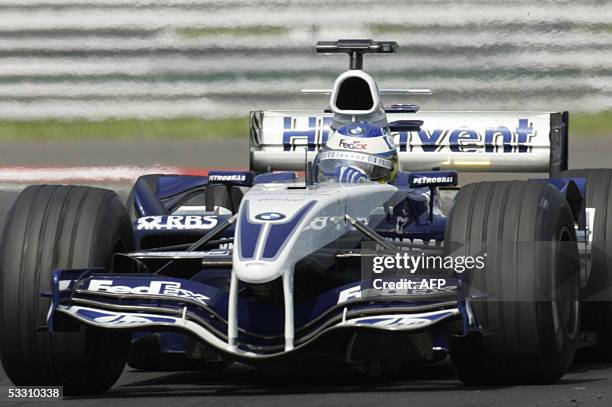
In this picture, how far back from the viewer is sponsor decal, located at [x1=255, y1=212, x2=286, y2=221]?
752cm

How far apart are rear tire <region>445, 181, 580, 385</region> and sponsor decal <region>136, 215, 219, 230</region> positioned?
2.22m

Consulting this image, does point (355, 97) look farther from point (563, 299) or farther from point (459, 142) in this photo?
point (563, 299)

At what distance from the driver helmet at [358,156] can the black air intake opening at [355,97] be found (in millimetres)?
215

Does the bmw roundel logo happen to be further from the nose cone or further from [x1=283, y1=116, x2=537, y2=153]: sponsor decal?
[x1=283, y1=116, x2=537, y2=153]: sponsor decal

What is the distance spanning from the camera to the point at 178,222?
9.62 meters

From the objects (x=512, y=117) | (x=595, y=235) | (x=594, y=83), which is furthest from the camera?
(x=594, y=83)

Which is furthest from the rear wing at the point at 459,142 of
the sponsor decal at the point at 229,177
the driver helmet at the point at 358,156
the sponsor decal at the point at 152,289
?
the sponsor decal at the point at 152,289

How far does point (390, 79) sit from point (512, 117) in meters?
6.07

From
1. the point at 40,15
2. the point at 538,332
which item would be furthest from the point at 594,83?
the point at 538,332

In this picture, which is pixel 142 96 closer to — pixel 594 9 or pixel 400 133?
pixel 594 9

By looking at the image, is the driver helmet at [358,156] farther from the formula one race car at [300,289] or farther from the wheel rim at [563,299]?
the wheel rim at [563,299]

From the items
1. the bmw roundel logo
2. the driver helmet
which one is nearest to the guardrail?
the driver helmet

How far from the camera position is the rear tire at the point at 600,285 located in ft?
30.6

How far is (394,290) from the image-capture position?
24.4 feet
